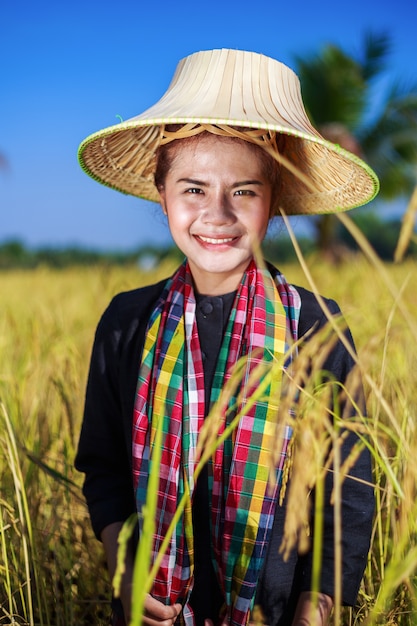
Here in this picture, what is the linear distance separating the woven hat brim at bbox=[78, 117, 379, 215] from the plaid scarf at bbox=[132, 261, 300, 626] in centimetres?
26

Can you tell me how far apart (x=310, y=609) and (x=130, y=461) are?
44 cm

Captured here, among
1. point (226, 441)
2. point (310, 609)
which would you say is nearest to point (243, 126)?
point (226, 441)

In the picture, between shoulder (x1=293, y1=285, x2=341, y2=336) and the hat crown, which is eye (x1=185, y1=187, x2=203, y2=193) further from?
shoulder (x1=293, y1=285, x2=341, y2=336)

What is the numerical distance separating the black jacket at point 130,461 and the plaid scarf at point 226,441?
0.24 feet

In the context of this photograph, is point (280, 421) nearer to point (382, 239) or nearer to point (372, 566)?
point (372, 566)

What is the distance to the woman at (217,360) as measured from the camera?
1.05 metres

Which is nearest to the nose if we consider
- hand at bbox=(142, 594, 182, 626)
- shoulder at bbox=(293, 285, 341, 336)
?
shoulder at bbox=(293, 285, 341, 336)

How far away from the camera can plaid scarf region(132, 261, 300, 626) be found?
1.04 m

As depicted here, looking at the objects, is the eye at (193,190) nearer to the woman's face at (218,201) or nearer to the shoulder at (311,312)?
the woman's face at (218,201)

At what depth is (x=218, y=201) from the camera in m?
1.13

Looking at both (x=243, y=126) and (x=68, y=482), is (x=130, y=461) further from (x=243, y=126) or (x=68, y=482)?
(x=243, y=126)

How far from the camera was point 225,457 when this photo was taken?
3.63 feet

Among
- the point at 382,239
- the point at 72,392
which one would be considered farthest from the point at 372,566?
the point at 382,239

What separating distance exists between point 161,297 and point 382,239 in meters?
29.4
